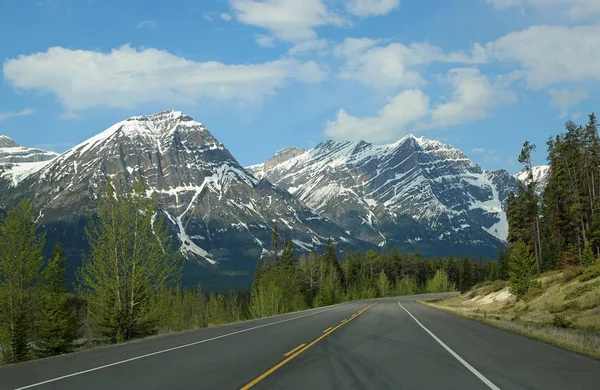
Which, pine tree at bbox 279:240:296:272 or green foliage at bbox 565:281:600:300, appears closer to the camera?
green foliage at bbox 565:281:600:300

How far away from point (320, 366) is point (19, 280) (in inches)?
1228

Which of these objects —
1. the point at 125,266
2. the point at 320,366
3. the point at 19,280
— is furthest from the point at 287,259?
the point at 320,366

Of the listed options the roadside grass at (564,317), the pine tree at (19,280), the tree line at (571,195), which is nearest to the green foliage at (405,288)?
the tree line at (571,195)

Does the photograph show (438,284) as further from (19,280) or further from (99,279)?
(99,279)

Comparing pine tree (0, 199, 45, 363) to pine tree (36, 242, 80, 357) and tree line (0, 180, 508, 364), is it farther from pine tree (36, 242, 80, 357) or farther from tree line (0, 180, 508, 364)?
pine tree (36, 242, 80, 357)

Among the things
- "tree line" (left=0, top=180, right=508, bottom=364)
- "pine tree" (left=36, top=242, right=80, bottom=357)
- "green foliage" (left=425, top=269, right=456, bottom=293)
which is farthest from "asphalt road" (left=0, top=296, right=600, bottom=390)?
"green foliage" (left=425, top=269, right=456, bottom=293)

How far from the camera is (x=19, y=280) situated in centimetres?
3641

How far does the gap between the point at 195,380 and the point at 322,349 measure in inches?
255

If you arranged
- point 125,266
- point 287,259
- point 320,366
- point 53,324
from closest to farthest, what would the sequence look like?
1. point 320,366
2. point 125,266
3. point 53,324
4. point 287,259

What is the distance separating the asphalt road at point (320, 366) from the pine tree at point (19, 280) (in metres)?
21.7

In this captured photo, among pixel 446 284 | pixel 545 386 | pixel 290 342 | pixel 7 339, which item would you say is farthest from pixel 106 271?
pixel 446 284

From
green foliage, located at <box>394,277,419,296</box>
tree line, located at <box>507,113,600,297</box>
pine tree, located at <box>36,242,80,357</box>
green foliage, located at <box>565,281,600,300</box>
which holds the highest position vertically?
tree line, located at <box>507,113,600,297</box>

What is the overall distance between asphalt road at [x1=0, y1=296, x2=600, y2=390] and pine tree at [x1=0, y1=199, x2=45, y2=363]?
71.3 feet

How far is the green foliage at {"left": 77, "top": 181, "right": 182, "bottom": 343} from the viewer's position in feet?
91.8
